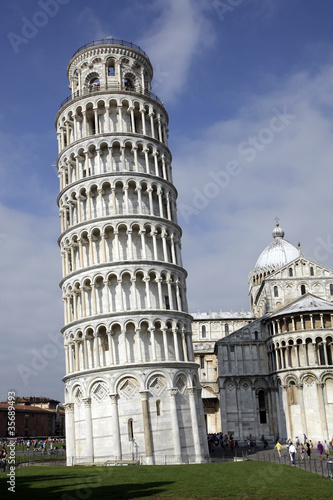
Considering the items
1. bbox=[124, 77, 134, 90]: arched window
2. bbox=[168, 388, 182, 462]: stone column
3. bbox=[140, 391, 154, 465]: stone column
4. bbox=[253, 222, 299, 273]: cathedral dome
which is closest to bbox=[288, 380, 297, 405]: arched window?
bbox=[168, 388, 182, 462]: stone column

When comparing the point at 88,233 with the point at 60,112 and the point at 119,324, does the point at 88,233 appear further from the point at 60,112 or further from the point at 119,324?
the point at 60,112

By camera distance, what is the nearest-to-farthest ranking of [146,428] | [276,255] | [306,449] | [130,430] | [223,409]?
[146,428] → [130,430] → [306,449] → [223,409] → [276,255]

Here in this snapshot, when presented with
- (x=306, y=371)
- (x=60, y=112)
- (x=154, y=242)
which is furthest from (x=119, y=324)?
(x=306, y=371)

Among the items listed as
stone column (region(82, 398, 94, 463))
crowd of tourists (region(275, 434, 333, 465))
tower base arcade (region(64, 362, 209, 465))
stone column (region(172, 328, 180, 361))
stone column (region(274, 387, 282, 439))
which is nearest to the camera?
crowd of tourists (region(275, 434, 333, 465))

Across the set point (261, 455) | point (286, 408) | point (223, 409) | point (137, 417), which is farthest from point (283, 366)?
point (137, 417)

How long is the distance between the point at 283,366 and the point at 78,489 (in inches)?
1569

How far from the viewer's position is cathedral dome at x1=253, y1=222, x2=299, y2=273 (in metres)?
83.7

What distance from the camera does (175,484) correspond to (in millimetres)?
23609

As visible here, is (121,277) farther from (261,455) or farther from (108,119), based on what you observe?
(261,455)

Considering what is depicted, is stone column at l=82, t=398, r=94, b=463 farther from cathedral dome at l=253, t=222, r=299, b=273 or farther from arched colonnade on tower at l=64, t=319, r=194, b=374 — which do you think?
cathedral dome at l=253, t=222, r=299, b=273

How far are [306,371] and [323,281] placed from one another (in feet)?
Answer: 56.8

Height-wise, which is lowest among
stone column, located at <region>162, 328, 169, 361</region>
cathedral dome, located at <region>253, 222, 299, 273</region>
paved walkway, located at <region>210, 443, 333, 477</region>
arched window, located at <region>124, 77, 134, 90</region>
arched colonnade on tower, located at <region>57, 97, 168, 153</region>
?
paved walkway, located at <region>210, 443, 333, 477</region>

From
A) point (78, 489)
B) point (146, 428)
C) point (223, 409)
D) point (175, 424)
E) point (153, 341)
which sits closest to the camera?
point (78, 489)

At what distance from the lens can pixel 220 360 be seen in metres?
63.4
